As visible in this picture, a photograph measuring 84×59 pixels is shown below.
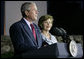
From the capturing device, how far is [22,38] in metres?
1.93

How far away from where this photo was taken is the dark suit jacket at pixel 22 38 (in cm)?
187

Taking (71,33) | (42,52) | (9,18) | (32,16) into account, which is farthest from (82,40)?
(42,52)

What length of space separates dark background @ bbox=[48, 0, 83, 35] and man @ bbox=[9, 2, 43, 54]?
12.8 feet

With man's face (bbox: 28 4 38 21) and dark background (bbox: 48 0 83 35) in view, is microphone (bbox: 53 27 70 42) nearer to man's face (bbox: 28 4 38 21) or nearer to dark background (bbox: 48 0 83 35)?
man's face (bbox: 28 4 38 21)

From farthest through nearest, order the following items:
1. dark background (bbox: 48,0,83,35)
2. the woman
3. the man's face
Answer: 1. dark background (bbox: 48,0,83,35)
2. the woman
3. the man's face

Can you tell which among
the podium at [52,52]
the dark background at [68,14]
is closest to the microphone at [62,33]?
the podium at [52,52]

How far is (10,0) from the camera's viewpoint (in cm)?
542

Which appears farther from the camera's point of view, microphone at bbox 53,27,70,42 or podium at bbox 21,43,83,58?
microphone at bbox 53,27,70,42

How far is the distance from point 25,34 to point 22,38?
53 millimetres

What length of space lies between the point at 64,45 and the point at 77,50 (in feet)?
0.54

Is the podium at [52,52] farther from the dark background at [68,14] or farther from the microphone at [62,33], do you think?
the dark background at [68,14]

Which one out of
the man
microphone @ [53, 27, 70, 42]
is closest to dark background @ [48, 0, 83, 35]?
the man

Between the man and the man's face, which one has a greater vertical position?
the man's face

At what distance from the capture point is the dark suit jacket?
187 cm
